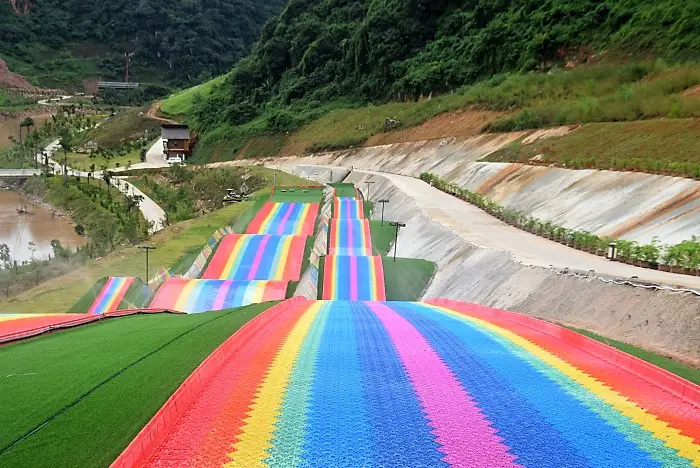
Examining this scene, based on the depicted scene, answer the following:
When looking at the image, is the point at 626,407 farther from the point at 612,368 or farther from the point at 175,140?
the point at 175,140

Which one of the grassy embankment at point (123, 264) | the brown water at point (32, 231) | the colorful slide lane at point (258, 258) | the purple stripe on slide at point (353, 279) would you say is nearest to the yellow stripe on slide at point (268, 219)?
the grassy embankment at point (123, 264)

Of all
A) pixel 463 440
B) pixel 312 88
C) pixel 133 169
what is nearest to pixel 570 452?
pixel 463 440

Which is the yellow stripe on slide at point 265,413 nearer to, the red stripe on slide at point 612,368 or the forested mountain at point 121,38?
the red stripe on slide at point 612,368

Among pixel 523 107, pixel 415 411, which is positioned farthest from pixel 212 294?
pixel 523 107

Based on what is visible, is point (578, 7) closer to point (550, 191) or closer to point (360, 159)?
point (360, 159)

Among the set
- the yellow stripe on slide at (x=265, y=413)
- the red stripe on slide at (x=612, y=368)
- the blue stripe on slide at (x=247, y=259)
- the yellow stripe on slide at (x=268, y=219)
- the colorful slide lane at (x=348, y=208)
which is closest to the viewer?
the yellow stripe on slide at (x=265, y=413)

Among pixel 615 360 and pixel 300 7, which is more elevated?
pixel 300 7
